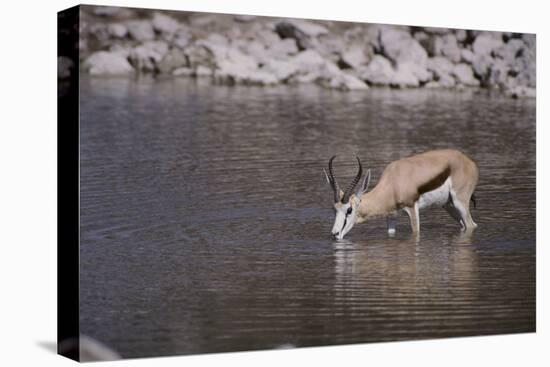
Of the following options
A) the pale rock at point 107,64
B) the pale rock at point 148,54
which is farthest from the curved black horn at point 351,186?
the pale rock at point 107,64

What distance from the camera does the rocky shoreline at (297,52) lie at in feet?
36.4

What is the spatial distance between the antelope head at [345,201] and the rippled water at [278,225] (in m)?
0.07

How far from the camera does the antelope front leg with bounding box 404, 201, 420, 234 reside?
1257 cm

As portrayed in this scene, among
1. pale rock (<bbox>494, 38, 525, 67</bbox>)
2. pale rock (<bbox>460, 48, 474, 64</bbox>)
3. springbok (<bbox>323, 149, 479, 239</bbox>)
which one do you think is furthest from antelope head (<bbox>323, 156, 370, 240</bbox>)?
pale rock (<bbox>494, 38, 525, 67</bbox>)

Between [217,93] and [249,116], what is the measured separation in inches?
15.4

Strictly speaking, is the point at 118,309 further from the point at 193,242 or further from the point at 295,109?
the point at 295,109

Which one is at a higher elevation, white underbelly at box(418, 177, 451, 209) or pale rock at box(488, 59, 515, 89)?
pale rock at box(488, 59, 515, 89)

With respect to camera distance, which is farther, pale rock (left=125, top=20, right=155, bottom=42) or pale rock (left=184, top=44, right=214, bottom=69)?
pale rock (left=184, top=44, right=214, bottom=69)

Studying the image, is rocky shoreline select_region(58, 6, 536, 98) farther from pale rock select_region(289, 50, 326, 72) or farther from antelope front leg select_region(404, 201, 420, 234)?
antelope front leg select_region(404, 201, 420, 234)

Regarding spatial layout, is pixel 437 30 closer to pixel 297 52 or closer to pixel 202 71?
pixel 297 52

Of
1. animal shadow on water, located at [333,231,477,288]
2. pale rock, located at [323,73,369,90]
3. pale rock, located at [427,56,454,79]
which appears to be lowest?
animal shadow on water, located at [333,231,477,288]

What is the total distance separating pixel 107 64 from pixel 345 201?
2.62 meters

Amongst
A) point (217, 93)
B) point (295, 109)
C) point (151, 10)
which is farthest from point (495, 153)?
point (151, 10)

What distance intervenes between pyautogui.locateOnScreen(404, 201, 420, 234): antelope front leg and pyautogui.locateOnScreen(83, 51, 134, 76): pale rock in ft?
10.0
